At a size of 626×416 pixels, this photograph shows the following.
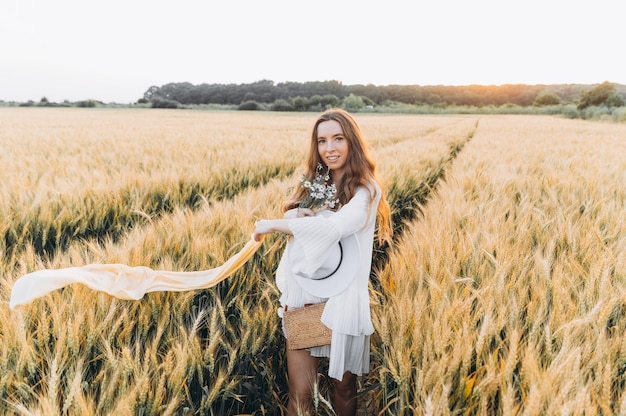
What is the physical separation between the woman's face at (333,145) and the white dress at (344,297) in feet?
0.67

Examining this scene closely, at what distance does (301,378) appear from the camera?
1463mm

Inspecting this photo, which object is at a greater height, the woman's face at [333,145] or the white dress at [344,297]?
the woman's face at [333,145]

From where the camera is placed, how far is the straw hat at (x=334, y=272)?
4.96 ft

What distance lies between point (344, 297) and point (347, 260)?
158mm

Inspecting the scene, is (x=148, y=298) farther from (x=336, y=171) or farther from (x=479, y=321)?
(x=479, y=321)

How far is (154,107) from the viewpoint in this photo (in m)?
52.0

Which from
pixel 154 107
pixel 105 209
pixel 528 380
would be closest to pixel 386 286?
pixel 528 380

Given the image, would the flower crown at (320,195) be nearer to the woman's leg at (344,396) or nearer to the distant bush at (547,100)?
the woman's leg at (344,396)

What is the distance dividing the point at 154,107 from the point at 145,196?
53972mm

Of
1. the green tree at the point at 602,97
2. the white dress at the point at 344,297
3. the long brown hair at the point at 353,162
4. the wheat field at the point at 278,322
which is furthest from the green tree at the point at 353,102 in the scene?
the white dress at the point at 344,297

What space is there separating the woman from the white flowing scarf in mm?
254

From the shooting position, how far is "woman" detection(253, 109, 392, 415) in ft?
4.65

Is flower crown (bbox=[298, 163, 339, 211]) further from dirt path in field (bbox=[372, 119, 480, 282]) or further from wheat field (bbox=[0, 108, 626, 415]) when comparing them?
dirt path in field (bbox=[372, 119, 480, 282])

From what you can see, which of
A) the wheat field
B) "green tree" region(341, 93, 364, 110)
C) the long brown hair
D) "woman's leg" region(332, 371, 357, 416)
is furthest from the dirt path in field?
"green tree" region(341, 93, 364, 110)
